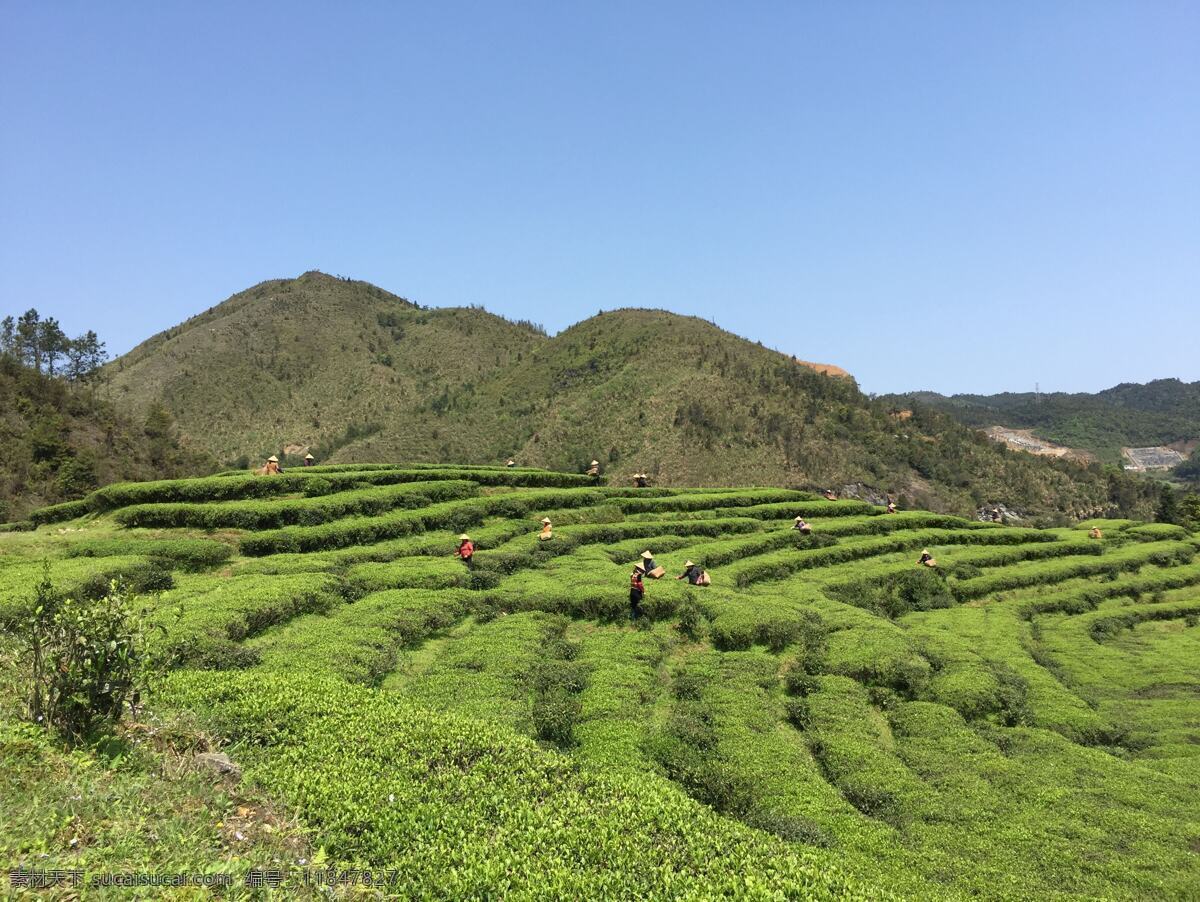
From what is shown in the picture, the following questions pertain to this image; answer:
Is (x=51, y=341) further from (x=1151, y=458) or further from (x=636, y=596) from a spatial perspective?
(x=1151, y=458)

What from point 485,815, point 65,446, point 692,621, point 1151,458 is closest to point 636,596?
point 692,621

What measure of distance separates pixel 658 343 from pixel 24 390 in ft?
227

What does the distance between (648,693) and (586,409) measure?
6591 centimetres

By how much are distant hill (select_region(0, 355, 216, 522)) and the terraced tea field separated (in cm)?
2552

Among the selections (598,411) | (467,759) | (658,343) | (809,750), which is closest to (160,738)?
(467,759)

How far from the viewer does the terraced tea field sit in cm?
785

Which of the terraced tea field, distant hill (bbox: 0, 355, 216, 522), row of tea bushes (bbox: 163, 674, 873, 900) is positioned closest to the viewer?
row of tea bushes (bbox: 163, 674, 873, 900)

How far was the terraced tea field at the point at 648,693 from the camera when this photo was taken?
785 centimetres

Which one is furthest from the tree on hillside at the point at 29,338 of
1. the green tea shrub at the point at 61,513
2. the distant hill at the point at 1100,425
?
the distant hill at the point at 1100,425

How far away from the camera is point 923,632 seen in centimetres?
2302

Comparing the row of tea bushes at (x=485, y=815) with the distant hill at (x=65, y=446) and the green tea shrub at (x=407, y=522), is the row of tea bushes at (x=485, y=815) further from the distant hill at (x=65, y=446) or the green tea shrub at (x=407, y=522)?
the distant hill at (x=65, y=446)

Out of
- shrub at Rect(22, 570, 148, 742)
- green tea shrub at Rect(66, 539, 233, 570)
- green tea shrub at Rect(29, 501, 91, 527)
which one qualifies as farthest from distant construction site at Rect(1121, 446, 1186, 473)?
shrub at Rect(22, 570, 148, 742)

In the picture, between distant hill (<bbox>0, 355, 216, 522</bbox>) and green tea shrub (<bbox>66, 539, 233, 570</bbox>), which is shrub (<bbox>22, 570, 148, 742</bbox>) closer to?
green tea shrub (<bbox>66, 539, 233, 570</bbox>)

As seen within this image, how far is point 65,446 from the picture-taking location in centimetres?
5506
